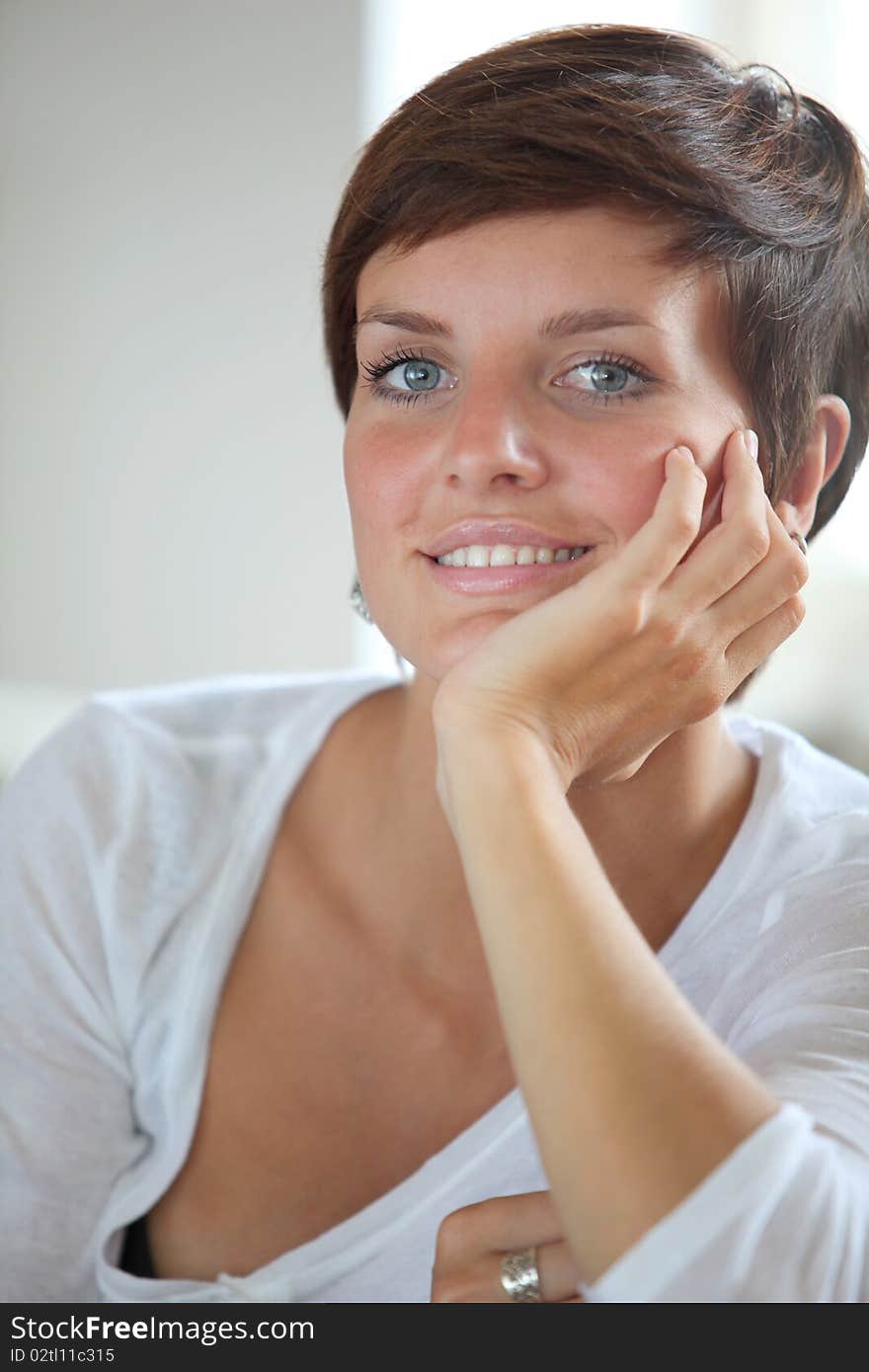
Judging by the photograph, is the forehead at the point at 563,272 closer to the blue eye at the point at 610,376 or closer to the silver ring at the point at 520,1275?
the blue eye at the point at 610,376

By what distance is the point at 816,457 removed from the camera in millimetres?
1382

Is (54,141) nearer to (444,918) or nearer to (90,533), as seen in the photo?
(90,533)

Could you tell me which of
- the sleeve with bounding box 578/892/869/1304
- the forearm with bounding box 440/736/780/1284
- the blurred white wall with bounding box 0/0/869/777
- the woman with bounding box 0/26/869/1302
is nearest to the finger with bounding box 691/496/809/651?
the woman with bounding box 0/26/869/1302

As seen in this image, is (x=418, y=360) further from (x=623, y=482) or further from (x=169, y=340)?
(x=169, y=340)

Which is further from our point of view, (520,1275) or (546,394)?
(546,394)

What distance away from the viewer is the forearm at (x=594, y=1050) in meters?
0.84

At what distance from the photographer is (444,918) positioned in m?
1.46

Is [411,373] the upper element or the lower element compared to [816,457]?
upper

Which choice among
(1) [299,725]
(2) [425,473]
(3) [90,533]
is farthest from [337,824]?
(3) [90,533]

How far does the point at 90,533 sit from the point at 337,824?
2372 mm

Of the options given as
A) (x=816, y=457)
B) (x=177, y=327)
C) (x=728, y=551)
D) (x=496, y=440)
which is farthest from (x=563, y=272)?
(x=177, y=327)

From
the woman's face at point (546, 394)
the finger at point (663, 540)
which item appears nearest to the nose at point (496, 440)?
the woman's face at point (546, 394)

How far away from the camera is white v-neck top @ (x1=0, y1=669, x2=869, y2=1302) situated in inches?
50.3

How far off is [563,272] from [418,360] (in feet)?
0.58
